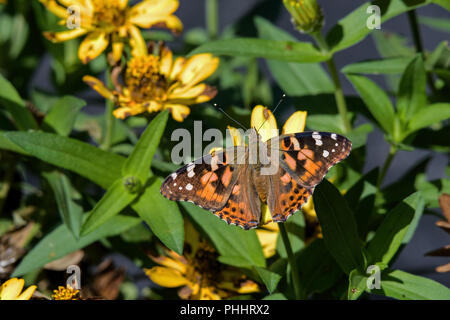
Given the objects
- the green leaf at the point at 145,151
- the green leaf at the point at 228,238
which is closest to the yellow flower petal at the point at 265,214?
the green leaf at the point at 228,238

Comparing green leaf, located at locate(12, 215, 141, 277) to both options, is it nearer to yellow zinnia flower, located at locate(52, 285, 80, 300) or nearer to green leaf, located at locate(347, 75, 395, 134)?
yellow zinnia flower, located at locate(52, 285, 80, 300)

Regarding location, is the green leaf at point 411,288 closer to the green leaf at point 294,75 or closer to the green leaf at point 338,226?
the green leaf at point 338,226

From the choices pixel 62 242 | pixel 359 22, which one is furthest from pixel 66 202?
pixel 359 22

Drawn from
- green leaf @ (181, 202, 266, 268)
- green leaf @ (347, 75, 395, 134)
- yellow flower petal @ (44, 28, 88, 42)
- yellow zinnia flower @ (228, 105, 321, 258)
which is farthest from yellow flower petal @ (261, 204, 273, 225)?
yellow flower petal @ (44, 28, 88, 42)

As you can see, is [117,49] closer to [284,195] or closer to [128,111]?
[128,111]

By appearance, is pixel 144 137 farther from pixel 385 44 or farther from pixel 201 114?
pixel 385 44

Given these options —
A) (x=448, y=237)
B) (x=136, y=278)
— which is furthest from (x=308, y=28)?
(x=448, y=237)
